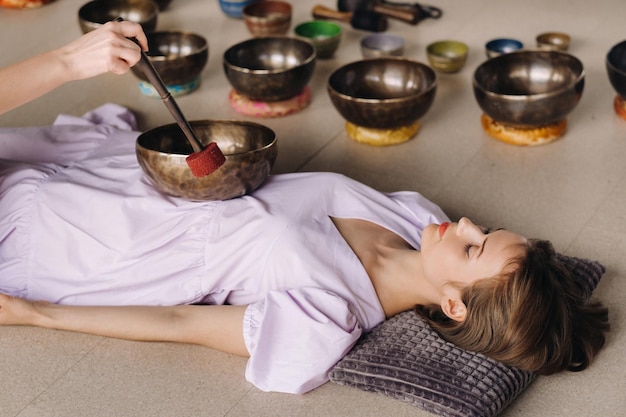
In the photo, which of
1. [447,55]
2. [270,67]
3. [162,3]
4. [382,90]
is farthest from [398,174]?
[162,3]

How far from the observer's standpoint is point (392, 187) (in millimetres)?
3143

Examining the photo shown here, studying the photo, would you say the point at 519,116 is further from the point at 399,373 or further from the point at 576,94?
the point at 399,373

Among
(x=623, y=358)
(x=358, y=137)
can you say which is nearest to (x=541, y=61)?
(x=358, y=137)

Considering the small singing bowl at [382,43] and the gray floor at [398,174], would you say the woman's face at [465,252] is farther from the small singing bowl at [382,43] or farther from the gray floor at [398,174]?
the small singing bowl at [382,43]

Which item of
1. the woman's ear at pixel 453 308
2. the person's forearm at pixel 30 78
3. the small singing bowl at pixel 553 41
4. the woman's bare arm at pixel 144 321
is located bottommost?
the small singing bowl at pixel 553 41

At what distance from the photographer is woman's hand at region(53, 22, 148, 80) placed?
6.77 ft

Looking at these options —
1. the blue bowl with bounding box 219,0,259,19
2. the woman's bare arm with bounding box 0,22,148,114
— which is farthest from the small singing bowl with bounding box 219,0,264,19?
the woman's bare arm with bounding box 0,22,148,114

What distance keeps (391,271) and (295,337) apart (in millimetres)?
348

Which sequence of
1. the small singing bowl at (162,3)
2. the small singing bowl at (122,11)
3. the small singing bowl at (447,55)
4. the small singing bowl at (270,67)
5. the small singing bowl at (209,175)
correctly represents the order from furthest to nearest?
the small singing bowl at (162,3) < the small singing bowl at (122,11) < the small singing bowl at (447,55) < the small singing bowl at (270,67) < the small singing bowl at (209,175)

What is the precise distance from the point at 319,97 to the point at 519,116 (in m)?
0.98

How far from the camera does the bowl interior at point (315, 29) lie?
4246 mm

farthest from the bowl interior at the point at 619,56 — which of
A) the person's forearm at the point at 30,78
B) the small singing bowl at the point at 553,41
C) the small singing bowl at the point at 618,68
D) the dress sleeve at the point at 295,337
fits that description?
the person's forearm at the point at 30,78

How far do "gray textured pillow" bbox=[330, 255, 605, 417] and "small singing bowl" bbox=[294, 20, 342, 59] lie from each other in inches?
84.5

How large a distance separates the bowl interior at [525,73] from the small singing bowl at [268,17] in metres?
1.18
